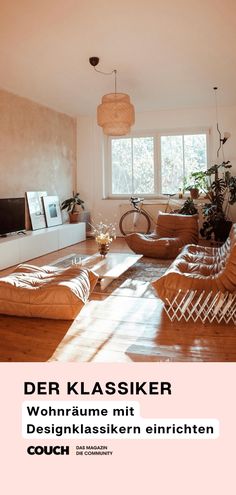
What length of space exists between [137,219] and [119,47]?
411 cm

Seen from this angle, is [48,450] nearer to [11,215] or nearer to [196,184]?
[11,215]

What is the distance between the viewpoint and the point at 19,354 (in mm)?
2332

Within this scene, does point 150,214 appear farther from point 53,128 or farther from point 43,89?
point 43,89

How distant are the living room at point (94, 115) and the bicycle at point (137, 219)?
0.22 metres

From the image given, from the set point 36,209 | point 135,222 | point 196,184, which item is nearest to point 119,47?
point 36,209

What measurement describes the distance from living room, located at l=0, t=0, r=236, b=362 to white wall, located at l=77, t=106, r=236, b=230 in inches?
0.8

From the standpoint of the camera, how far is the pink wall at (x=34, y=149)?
598cm

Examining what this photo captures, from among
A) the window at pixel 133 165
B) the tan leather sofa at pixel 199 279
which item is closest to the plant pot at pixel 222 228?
the window at pixel 133 165

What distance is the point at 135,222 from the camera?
26.4 feet

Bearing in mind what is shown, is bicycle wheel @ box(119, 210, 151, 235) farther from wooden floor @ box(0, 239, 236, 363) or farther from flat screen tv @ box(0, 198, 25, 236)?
wooden floor @ box(0, 239, 236, 363)

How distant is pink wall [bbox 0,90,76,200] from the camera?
19.6 feet

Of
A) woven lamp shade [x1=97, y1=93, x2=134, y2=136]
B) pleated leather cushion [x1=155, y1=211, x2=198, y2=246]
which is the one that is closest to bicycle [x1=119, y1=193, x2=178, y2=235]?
pleated leather cushion [x1=155, y1=211, x2=198, y2=246]

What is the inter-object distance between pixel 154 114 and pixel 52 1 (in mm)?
4764

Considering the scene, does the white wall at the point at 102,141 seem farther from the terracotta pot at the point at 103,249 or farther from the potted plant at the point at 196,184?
the terracotta pot at the point at 103,249
